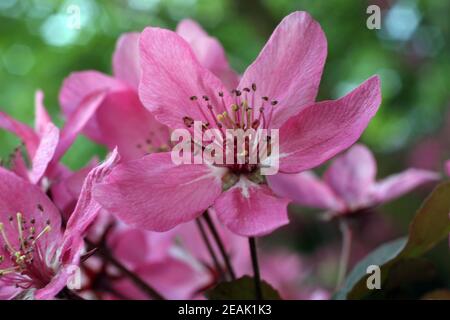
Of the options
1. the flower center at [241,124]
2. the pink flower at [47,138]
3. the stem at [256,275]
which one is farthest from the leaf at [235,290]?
the pink flower at [47,138]

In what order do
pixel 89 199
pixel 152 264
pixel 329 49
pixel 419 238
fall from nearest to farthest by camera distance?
pixel 89 199 → pixel 419 238 → pixel 152 264 → pixel 329 49

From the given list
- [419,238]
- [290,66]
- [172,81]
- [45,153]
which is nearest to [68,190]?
[45,153]

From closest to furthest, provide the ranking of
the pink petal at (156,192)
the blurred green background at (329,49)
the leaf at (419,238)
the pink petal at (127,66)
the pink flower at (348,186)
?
the pink petal at (156,192) < the leaf at (419,238) < the pink petal at (127,66) < the pink flower at (348,186) < the blurred green background at (329,49)

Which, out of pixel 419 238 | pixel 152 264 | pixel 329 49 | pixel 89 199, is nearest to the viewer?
pixel 89 199

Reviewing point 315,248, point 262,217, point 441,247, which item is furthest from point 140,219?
point 315,248

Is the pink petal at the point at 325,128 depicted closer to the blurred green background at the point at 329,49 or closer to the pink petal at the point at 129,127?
the pink petal at the point at 129,127

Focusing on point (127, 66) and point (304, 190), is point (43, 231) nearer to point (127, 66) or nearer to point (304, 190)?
point (127, 66)
